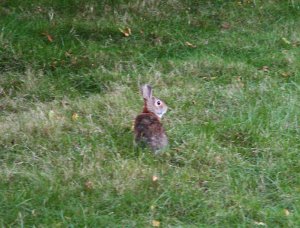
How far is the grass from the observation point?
4754 millimetres

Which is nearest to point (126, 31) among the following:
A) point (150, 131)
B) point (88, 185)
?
point (150, 131)

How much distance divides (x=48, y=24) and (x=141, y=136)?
315 cm

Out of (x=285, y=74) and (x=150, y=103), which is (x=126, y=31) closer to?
(x=285, y=74)

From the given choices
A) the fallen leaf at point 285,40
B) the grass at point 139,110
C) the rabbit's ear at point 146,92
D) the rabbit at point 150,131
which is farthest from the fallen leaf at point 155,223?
the fallen leaf at point 285,40

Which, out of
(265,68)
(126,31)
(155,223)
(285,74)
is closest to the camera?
(155,223)

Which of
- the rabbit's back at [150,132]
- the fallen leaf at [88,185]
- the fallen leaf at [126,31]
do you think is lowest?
the fallen leaf at [126,31]

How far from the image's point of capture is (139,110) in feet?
20.6

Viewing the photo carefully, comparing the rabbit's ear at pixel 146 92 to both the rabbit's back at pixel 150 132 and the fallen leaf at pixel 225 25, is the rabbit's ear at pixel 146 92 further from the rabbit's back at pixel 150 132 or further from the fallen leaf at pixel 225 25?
the fallen leaf at pixel 225 25

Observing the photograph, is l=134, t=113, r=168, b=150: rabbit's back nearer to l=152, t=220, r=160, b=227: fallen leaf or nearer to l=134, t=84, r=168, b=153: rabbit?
l=134, t=84, r=168, b=153: rabbit

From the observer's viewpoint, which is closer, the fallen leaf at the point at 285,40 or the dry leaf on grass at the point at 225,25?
the fallen leaf at the point at 285,40

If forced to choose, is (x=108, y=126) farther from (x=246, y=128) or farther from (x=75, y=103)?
(x=246, y=128)

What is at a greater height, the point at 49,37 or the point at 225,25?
the point at 225,25

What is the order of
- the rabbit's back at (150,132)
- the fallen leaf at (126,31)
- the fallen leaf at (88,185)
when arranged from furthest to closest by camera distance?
the fallen leaf at (126,31) < the rabbit's back at (150,132) < the fallen leaf at (88,185)

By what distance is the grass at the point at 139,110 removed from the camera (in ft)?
15.6
